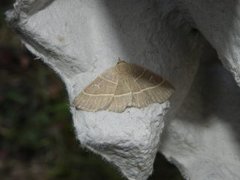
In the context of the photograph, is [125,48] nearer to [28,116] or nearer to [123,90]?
[123,90]

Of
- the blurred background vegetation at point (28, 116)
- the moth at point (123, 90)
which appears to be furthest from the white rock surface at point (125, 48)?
the blurred background vegetation at point (28, 116)

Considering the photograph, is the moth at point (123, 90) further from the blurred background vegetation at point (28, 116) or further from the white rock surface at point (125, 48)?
the blurred background vegetation at point (28, 116)

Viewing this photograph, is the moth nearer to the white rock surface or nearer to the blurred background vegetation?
the white rock surface

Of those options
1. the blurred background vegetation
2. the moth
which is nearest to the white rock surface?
the moth

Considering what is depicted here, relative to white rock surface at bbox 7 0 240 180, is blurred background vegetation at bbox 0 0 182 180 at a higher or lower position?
lower

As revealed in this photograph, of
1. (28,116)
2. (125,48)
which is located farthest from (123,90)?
(28,116)

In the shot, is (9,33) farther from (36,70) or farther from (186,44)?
(186,44)

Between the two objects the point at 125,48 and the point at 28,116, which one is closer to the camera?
the point at 125,48
